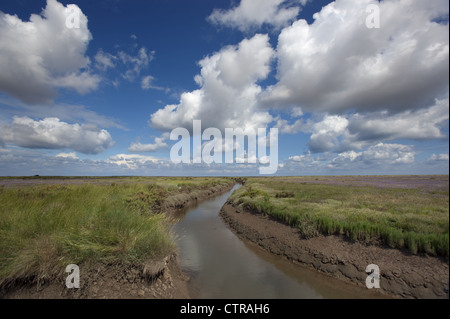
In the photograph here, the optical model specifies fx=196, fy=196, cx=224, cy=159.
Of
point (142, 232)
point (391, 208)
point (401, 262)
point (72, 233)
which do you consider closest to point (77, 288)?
point (72, 233)

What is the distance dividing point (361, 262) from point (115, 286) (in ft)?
31.1

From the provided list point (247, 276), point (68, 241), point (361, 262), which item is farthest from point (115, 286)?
point (361, 262)

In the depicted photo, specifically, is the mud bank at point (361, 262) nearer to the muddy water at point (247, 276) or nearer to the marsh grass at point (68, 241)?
the muddy water at point (247, 276)

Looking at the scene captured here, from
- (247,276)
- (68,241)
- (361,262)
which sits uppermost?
(68,241)

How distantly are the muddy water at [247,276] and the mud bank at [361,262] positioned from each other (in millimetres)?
525

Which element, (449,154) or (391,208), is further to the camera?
(391,208)

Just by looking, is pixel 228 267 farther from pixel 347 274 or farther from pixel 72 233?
pixel 72 233

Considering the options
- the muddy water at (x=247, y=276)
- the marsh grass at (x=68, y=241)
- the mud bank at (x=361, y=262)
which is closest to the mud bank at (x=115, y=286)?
the marsh grass at (x=68, y=241)

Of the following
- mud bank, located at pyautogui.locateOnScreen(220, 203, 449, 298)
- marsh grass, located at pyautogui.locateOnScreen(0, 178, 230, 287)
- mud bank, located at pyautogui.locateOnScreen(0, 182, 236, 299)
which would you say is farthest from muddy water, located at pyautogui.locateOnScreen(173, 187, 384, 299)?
marsh grass, located at pyautogui.locateOnScreen(0, 178, 230, 287)

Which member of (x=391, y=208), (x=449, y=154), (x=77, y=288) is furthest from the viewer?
(x=391, y=208)

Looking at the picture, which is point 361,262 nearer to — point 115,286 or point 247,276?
point 247,276

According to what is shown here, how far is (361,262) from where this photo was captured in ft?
27.1

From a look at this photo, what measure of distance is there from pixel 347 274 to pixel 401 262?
1.98 meters

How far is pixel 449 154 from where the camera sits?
145 inches
